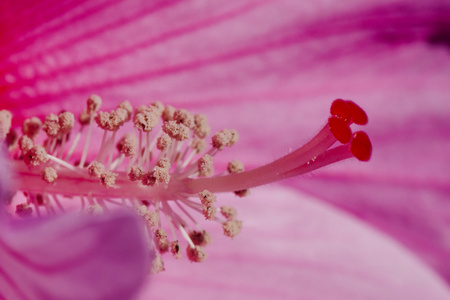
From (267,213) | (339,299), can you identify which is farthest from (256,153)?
(339,299)

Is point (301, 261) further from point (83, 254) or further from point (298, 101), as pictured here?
point (83, 254)

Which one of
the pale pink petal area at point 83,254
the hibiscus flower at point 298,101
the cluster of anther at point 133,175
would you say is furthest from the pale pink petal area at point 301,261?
the pale pink petal area at point 83,254

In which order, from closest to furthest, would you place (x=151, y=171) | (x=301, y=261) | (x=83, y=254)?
1. (x=83, y=254)
2. (x=151, y=171)
3. (x=301, y=261)

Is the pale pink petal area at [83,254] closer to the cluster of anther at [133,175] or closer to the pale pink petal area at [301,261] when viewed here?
the cluster of anther at [133,175]

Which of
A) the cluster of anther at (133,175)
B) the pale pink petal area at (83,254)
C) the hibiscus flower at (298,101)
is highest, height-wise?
the hibiscus flower at (298,101)

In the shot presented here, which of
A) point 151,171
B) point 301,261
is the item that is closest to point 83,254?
point 151,171

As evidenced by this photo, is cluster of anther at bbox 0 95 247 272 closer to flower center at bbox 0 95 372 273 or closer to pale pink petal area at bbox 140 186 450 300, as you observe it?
flower center at bbox 0 95 372 273

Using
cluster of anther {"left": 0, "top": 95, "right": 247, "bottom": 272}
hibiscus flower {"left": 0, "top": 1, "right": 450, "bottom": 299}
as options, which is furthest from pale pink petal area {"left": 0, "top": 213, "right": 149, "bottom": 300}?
hibiscus flower {"left": 0, "top": 1, "right": 450, "bottom": 299}
